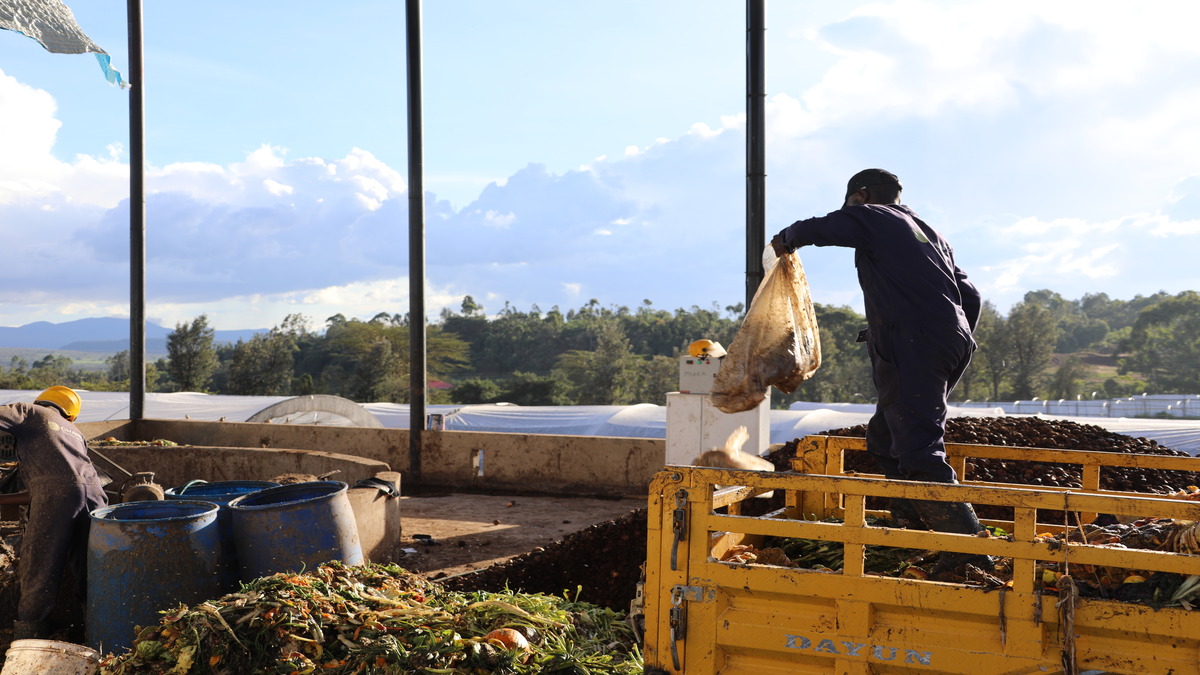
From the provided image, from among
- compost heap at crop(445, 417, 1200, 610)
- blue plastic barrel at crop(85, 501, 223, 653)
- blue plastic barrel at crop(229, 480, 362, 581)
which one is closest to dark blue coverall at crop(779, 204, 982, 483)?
compost heap at crop(445, 417, 1200, 610)

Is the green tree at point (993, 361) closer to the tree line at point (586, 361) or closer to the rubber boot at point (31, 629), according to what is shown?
the tree line at point (586, 361)

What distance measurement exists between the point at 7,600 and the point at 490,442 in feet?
21.5

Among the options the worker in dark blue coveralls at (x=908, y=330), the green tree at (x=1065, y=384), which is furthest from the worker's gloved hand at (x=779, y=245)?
the green tree at (x=1065, y=384)

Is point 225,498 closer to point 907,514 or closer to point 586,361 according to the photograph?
point 907,514

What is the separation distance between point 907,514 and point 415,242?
9673mm

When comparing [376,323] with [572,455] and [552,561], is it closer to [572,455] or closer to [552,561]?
[572,455]

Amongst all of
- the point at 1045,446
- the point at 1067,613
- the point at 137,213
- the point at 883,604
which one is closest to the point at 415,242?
the point at 137,213

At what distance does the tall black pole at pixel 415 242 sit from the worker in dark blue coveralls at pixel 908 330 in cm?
889

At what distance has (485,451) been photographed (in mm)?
12008

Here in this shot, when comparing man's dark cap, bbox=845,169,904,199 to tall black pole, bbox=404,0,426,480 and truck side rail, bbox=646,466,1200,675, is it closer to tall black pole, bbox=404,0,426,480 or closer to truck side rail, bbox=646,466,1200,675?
truck side rail, bbox=646,466,1200,675

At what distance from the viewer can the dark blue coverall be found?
366 cm

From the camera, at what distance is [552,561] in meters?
6.20

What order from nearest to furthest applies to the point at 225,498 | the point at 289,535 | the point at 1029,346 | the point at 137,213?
the point at 289,535, the point at 225,498, the point at 137,213, the point at 1029,346

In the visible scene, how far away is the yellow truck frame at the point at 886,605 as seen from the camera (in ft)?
9.05
